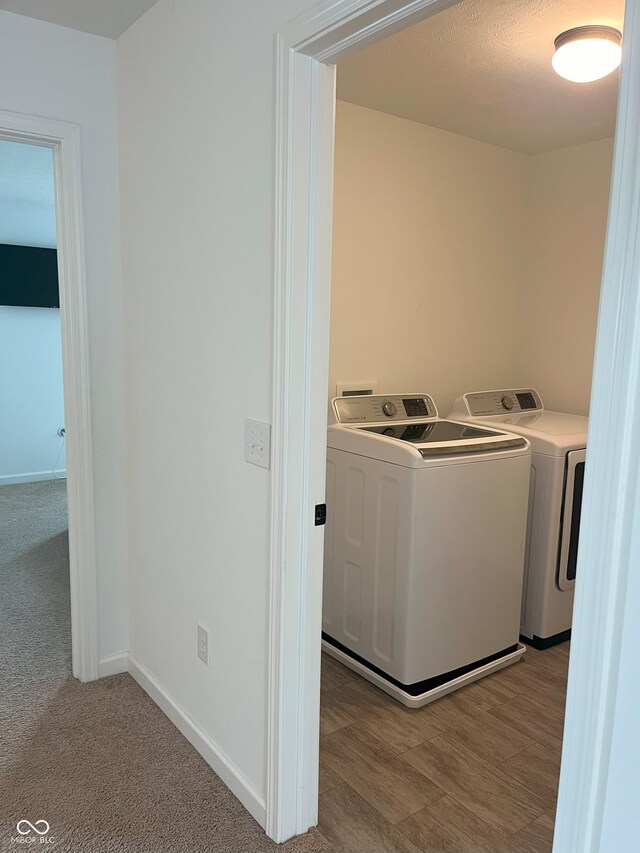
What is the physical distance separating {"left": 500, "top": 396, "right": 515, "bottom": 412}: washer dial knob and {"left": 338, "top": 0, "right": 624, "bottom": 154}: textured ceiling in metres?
1.27

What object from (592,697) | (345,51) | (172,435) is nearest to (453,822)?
(592,697)

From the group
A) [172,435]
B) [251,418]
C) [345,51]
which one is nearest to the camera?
[345,51]

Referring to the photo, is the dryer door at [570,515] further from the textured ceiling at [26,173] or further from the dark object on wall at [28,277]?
the dark object on wall at [28,277]

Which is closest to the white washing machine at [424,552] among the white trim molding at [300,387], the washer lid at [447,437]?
the washer lid at [447,437]

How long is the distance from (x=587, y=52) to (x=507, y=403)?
65.6 inches

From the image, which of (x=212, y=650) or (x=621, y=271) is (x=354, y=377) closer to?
(x=212, y=650)

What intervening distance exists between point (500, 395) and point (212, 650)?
6.57 ft

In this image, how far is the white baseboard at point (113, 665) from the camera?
8.19 ft

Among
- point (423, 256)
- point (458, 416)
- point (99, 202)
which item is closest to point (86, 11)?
point (99, 202)

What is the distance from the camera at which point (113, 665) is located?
2.52m

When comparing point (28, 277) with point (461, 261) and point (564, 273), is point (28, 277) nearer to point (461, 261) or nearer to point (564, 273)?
point (461, 261)

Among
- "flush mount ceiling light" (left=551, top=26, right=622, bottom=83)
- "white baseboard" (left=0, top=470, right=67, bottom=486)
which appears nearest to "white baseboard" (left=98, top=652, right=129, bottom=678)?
"flush mount ceiling light" (left=551, top=26, right=622, bottom=83)

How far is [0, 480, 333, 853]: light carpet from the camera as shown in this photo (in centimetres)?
170

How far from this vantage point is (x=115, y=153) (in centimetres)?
231
